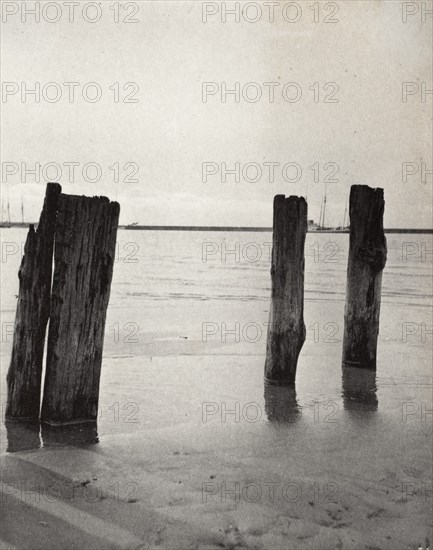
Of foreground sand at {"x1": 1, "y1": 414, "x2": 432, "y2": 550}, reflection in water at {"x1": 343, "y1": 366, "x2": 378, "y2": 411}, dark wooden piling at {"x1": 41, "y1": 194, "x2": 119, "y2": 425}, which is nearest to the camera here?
foreground sand at {"x1": 1, "y1": 414, "x2": 432, "y2": 550}

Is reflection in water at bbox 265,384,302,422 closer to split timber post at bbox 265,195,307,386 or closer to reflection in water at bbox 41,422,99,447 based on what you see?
split timber post at bbox 265,195,307,386

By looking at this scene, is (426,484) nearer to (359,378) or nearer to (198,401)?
(198,401)

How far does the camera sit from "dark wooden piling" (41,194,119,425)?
4637mm

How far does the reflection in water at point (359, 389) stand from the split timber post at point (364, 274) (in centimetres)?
21

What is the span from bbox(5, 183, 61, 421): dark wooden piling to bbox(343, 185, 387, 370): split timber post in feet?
11.9

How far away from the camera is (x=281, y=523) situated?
3.20 m

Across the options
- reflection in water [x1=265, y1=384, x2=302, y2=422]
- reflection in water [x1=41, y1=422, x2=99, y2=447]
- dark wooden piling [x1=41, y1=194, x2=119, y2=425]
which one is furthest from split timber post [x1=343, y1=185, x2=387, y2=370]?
reflection in water [x1=41, y1=422, x2=99, y2=447]

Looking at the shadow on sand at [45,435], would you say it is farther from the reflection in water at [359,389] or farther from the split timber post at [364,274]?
the split timber post at [364,274]

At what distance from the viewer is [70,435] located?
4559mm

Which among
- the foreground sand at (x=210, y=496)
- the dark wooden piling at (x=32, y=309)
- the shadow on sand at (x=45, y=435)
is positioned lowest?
the foreground sand at (x=210, y=496)

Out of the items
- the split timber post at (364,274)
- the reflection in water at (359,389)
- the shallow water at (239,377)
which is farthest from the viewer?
the split timber post at (364,274)

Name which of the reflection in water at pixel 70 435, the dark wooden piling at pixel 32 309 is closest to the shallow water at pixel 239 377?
the reflection in water at pixel 70 435

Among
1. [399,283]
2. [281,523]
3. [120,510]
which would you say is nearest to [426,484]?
[281,523]

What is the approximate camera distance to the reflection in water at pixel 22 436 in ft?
14.1
